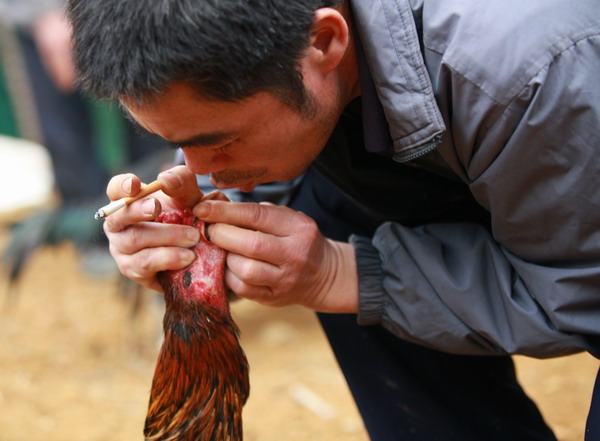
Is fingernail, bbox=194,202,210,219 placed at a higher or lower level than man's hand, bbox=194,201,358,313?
higher

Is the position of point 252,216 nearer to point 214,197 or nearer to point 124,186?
point 214,197

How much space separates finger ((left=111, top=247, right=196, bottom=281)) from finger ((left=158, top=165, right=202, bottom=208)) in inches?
7.5

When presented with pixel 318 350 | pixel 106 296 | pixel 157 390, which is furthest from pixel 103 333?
pixel 157 390

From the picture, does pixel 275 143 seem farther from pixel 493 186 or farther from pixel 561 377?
pixel 561 377

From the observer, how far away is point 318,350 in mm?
5180

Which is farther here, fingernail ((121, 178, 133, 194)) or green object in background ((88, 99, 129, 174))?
green object in background ((88, 99, 129, 174))

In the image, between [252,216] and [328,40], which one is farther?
[252,216]

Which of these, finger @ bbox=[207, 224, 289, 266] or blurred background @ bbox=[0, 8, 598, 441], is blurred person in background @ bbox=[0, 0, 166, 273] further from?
finger @ bbox=[207, 224, 289, 266]

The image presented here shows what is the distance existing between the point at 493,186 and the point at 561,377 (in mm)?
2672

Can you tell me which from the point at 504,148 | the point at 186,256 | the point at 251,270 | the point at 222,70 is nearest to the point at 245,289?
the point at 251,270

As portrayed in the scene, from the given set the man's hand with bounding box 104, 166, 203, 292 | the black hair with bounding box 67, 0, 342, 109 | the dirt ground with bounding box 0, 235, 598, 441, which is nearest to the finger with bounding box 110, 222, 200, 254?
the man's hand with bounding box 104, 166, 203, 292

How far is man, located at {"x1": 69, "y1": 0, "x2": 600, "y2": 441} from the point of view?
77.0 inches

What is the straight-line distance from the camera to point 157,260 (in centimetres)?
235

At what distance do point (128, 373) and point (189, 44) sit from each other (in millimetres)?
3619
